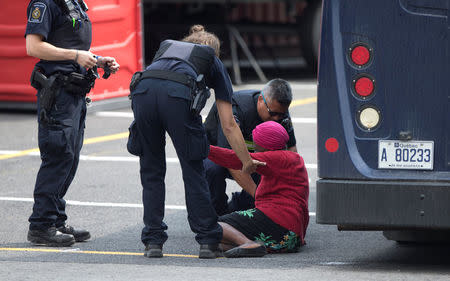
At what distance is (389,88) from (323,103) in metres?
0.37

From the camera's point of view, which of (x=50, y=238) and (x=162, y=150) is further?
(x=50, y=238)

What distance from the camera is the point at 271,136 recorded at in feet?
21.4

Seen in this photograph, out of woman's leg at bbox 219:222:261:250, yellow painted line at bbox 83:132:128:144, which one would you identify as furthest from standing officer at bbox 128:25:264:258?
yellow painted line at bbox 83:132:128:144

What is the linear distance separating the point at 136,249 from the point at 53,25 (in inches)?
60.2

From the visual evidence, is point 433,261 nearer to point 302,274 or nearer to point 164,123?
point 302,274

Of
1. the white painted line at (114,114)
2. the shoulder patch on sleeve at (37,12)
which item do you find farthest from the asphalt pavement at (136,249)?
the white painted line at (114,114)

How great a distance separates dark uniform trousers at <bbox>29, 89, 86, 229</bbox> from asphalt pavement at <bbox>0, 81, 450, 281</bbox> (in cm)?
24

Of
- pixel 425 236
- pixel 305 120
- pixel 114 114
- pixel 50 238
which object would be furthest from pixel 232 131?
pixel 114 114

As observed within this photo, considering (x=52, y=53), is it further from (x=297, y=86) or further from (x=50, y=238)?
(x=297, y=86)

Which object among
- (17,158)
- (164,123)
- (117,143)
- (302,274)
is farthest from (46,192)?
(117,143)

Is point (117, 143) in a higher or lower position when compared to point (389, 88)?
lower

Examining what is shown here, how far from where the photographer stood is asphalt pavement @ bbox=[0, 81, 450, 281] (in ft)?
19.0

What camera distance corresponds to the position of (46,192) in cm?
668

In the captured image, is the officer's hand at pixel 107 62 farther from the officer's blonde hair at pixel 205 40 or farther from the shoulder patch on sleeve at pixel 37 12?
the officer's blonde hair at pixel 205 40
